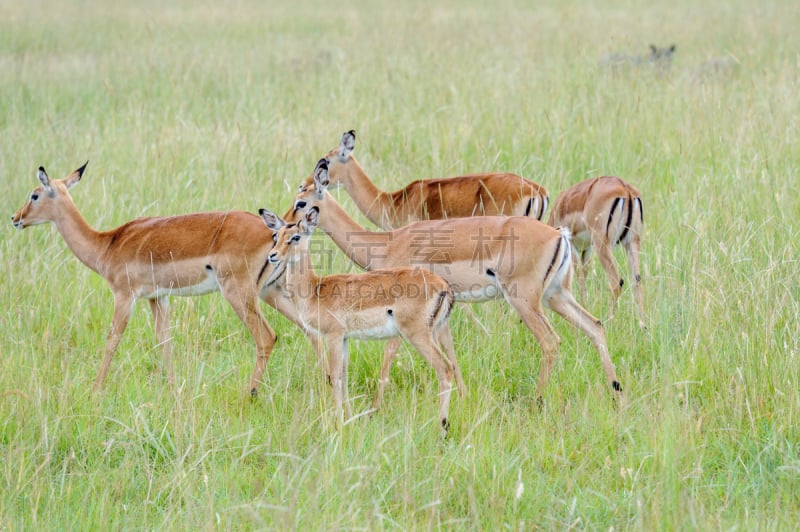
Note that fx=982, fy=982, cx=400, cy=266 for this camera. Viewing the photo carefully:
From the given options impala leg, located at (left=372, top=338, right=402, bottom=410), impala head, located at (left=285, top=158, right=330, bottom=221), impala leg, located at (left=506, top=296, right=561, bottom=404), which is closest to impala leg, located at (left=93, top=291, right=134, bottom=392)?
impala head, located at (left=285, top=158, right=330, bottom=221)

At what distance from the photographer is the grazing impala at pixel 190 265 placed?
16.5 ft

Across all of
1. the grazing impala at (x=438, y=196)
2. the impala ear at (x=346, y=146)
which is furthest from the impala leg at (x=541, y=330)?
the impala ear at (x=346, y=146)

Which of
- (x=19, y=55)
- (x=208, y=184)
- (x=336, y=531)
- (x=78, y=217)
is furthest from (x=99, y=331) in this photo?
(x=19, y=55)

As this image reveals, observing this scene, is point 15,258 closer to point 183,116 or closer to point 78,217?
point 78,217

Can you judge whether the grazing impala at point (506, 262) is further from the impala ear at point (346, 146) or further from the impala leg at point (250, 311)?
the impala ear at point (346, 146)

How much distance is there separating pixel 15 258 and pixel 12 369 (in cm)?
162

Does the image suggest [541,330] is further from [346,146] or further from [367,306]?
[346,146]

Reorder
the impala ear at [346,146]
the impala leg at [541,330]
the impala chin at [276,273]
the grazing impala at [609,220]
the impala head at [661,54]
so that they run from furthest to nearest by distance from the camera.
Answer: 1. the impala head at [661,54]
2. the impala ear at [346,146]
3. the grazing impala at [609,220]
4. the impala chin at [276,273]
5. the impala leg at [541,330]

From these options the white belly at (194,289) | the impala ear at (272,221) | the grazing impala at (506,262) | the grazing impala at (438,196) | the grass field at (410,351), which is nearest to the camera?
the grass field at (410,351)

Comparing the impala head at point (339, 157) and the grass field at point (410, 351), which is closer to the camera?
the grass field at point (410, 351)

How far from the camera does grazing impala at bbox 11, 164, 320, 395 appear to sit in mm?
5016

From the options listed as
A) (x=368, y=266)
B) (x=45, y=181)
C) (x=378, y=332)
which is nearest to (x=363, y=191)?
(x=368, y=266)

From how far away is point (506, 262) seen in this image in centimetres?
482

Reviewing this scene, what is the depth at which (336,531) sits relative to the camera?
10.2 ft
